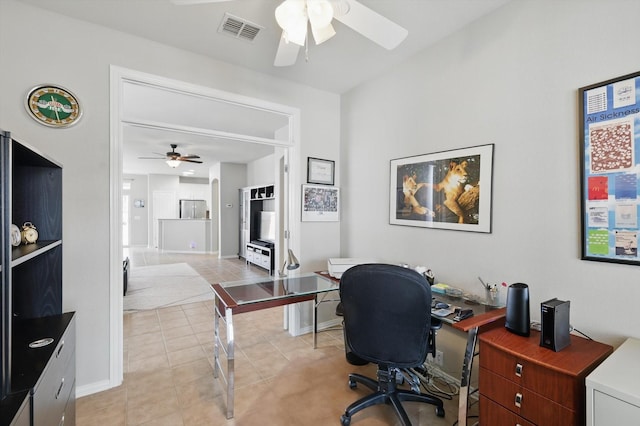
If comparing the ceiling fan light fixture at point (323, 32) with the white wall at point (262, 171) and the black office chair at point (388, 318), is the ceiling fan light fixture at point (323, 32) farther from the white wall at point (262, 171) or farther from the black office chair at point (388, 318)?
the white wall at point (262, 171)

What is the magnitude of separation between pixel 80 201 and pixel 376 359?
227cm

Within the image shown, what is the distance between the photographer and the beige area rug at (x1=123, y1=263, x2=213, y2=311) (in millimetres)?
4262

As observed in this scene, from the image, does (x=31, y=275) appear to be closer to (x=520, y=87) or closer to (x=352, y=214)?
(x=352, y=214)

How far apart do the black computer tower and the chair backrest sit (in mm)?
518

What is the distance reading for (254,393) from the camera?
2.12 metres

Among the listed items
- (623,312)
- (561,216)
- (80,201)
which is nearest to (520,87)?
(561,216)

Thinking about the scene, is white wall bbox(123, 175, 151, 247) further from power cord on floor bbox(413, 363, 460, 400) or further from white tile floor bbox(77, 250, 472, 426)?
power cord on floor bbox(413, 363, 460, 400)

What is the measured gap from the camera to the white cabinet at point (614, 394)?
1.04 meters

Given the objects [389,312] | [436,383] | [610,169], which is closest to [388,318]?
[389,312]

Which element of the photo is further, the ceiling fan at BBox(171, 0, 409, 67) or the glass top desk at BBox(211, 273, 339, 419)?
the glass top desk at BBox(211, 273, 339, 419)

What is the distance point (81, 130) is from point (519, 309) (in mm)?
2997

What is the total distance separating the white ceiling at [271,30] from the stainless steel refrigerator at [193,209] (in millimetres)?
8428

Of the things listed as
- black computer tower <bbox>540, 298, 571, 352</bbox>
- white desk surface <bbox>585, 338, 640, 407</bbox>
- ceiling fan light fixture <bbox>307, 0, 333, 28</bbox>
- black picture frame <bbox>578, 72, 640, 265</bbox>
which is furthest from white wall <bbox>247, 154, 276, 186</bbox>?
white desk surface <bbox>585, 338, 640, 407</bbox>

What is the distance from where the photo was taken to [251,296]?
6.91 ft
